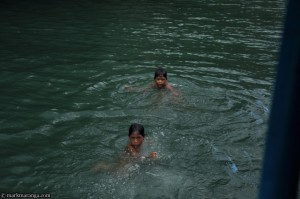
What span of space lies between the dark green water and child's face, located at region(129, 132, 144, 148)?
13.9 inches

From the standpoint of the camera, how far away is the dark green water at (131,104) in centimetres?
568

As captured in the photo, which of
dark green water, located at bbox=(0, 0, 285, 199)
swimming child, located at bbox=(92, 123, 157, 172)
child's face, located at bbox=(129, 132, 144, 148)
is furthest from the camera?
child's face, located at bbox=(129, 132, 144, 148)

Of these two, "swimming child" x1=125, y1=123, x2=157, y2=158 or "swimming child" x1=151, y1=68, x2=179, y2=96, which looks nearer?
"swimming child" x1=125, y1=123, x2=157, y2=158

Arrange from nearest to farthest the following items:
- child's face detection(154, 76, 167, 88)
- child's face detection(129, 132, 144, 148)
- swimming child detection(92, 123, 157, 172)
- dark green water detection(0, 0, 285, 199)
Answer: dark green water detection(0, 0, 285, 199) → swimming child detection(92, 123, 157, 172) → child's face detection(129, 132, 144, 148) → child's face detection(154, 76, 167, 88)

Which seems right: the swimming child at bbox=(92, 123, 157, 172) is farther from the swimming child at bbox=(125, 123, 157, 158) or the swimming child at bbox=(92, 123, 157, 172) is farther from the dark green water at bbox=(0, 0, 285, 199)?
the dark green water at bbox=(0, 0, 285, 199)

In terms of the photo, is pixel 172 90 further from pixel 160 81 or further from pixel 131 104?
pixel 131 104

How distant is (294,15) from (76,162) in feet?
17.6

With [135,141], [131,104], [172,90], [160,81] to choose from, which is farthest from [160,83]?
[135,141]

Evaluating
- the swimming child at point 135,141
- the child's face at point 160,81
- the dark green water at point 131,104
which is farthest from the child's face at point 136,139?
the child's face at point 160,81

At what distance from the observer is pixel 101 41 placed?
42.2 ft

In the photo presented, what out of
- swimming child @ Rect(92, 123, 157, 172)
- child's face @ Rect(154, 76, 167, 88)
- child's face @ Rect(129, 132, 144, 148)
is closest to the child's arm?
child's face @ Rect(154, 76, 167, 88)

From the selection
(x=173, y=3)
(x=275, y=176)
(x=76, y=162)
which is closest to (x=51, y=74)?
(x=76, y=162)

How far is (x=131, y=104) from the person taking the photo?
8172 millimetres

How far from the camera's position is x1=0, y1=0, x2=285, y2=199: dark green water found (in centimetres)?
568
